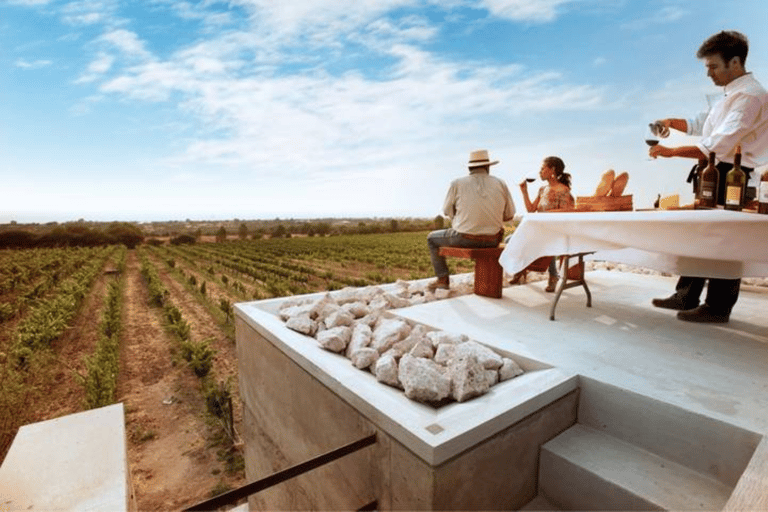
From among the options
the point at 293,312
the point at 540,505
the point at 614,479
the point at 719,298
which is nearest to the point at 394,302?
the point at 293,312

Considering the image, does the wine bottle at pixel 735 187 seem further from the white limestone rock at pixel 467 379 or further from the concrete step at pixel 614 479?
the white limestone rock at pixel 467 379

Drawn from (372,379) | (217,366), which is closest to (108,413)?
(372,379)

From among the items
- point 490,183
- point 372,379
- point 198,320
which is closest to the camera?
point 372,379

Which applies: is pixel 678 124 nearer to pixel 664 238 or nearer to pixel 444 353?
pixel 664 238

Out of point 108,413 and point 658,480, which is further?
point 108,413

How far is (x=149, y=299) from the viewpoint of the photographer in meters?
15.1

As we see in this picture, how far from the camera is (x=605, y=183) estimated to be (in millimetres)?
2871

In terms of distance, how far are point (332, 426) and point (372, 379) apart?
11.7 inches

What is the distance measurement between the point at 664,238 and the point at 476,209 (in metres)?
1.61

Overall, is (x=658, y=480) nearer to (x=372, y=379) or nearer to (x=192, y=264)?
(x=372, y=379)

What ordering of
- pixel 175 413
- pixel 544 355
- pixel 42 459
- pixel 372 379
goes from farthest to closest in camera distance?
pixel 175 413 → pixel 544 355 → pixel 372 379 → pixel 42 459

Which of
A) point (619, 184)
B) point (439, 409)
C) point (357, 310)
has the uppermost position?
point (619, 184)

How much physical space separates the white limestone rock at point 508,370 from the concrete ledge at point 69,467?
1.63 meters

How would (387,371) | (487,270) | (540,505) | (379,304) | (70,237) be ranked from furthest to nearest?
(70,237) < (487,270) < (379,304) < (387,371) < (540,505)
